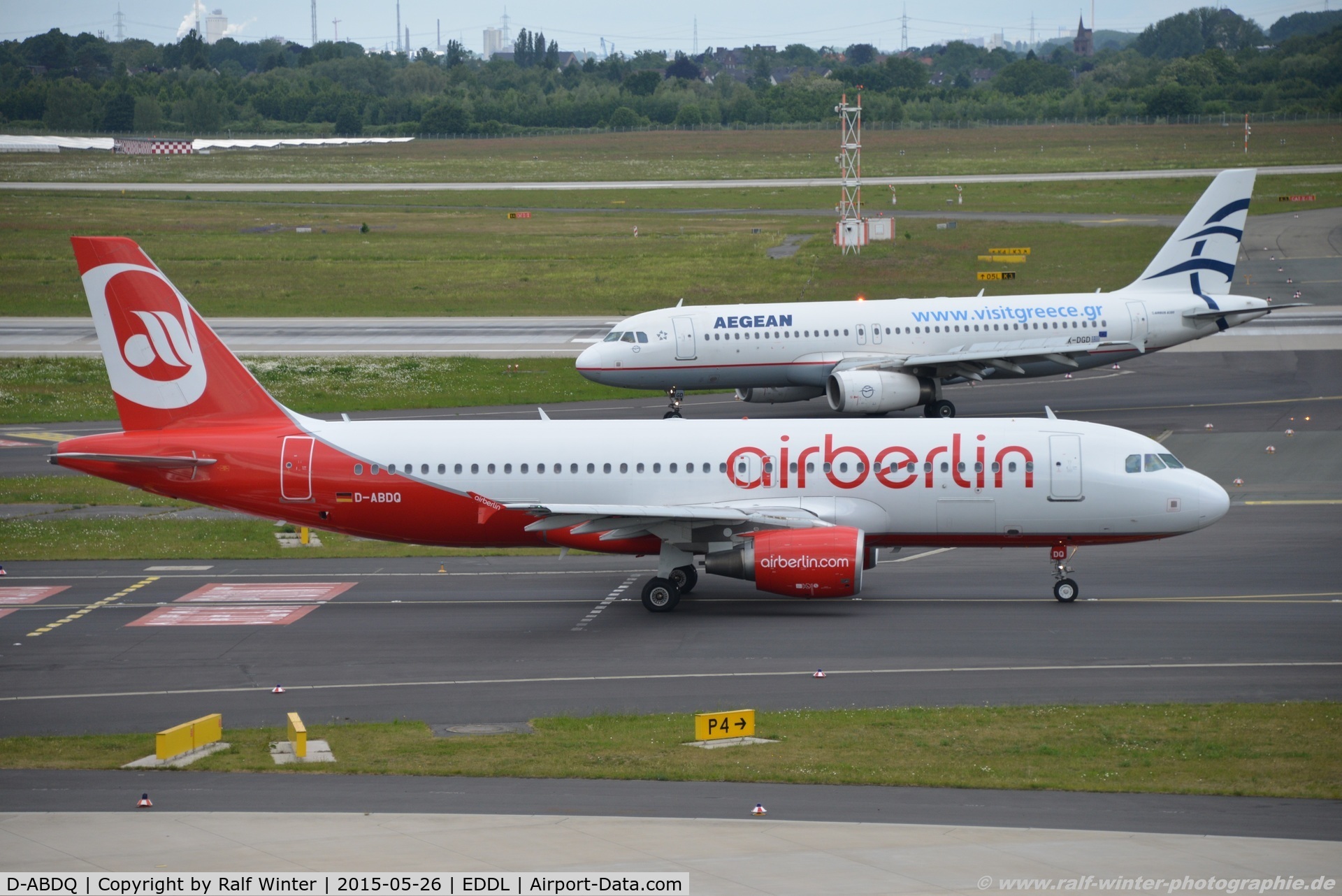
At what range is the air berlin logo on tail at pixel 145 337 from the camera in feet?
113

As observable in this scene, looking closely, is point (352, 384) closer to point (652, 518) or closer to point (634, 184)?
point (652, 518)

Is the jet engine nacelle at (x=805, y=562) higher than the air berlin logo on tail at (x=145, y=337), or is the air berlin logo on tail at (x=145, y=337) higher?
the air berlin logo on tail at (x=145, y=337)

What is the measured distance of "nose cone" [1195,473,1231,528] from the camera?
3347cm

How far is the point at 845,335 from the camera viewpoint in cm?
5616

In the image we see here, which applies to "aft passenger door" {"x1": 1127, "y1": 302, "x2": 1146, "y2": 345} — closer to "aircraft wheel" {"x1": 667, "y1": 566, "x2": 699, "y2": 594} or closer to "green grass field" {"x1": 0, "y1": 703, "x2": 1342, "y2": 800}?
"aircraft wheel" {"x1": 667, "y1": 566, "x2": 699, "y2": 594}

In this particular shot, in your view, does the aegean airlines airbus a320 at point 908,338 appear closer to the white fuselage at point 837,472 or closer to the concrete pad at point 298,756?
the white fuselage at point 837,472

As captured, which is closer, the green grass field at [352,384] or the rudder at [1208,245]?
the rudder at [1208,245]

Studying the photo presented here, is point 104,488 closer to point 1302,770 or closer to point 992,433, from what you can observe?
point 992,433

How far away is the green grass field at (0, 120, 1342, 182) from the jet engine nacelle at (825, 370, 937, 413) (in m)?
111

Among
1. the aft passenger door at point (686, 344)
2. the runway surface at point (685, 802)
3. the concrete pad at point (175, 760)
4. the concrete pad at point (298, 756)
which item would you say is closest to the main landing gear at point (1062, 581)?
the runway surface at point (685, 802)

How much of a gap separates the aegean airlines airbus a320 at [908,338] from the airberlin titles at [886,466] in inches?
812

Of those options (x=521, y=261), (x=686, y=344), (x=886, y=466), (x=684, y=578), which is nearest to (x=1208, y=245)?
(x=686, y=344)

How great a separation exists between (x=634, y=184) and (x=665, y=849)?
14471 centimetres

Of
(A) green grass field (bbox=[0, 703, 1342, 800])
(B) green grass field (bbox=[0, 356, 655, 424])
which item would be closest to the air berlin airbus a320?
(A) green grass field (bbox=[0, 703, 1342, 800])
